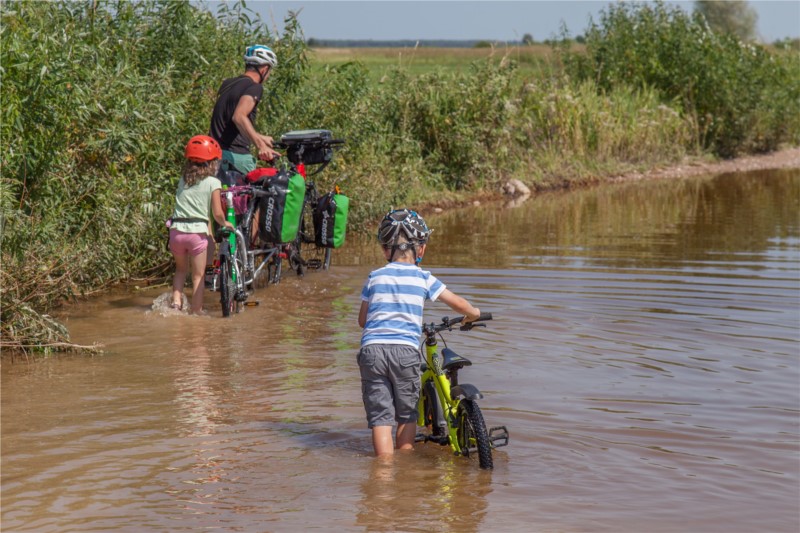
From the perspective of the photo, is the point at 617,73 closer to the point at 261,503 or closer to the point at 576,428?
the point at 576,428

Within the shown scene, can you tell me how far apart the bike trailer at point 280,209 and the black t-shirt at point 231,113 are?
1.64 ft

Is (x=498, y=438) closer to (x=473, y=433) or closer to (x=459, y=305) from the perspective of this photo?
(x=473, y=433)

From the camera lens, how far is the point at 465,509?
563cm

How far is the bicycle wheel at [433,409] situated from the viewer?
6480 millimetres

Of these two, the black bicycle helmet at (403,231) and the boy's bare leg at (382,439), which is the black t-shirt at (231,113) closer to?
the black bicycle helmet at (403,231)

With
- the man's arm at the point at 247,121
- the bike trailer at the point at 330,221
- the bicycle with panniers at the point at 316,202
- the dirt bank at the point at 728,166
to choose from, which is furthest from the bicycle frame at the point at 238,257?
the dirt bank at the point at 728,166

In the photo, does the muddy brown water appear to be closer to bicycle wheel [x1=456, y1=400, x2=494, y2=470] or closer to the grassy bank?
bicycle wheel [x1=456, y1=400, x2=494, y2=470]

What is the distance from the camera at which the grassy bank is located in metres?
9.38

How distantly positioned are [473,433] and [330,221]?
5.97m

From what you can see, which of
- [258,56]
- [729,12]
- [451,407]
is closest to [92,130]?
[258,56]

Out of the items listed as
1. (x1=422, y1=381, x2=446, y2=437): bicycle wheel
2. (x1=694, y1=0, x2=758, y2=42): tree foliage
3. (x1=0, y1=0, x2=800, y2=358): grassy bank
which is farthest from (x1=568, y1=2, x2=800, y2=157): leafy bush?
(x1=694, y1=0, x2=758, y2=42): tree foliage

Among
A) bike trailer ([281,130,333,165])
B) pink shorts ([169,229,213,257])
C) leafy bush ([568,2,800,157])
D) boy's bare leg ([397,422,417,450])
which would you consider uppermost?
leafy bush ([568,2,800,157])

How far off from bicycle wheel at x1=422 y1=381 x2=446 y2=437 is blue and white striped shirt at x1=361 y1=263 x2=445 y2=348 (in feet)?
1.11

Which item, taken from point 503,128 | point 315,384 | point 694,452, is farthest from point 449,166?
point 694,452
